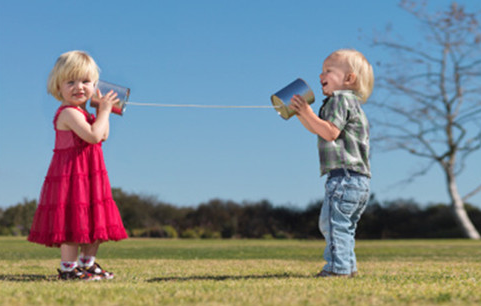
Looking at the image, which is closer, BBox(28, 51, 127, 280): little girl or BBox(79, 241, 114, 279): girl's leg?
BBox(28, 51, 127, 280): little girl

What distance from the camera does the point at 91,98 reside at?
158 inches

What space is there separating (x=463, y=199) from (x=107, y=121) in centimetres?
2319

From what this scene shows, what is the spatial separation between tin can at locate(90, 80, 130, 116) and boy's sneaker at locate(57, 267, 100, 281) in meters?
1.22

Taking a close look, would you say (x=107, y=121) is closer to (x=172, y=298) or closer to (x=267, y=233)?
(x=172, y=298)

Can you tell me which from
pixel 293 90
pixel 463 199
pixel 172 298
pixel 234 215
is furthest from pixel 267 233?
pixel 172 298

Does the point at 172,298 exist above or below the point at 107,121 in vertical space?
below

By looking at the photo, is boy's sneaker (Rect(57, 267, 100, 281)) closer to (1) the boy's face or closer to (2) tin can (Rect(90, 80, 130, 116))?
(2) tin can (Rect(90, 80, 130, 116))

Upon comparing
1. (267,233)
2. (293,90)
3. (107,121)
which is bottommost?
(267,233)

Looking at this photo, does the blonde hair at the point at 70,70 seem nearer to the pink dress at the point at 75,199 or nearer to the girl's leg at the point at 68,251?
the pink dress at the point at 75,199

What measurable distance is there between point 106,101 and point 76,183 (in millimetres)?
657

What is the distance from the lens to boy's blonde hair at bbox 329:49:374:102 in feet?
13.5

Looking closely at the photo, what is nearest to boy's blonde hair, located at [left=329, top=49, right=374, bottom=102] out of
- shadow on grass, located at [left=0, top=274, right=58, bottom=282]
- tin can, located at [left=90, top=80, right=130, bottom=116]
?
tin can, located at [left=90, top=80, right=130, bottom=116]

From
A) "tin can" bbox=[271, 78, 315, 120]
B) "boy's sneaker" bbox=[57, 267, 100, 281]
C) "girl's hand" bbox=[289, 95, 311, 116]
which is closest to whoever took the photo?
"boy's sneaker" bbox=[57, 267, 100, 281]

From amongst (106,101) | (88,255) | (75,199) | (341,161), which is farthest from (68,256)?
(341,161)
